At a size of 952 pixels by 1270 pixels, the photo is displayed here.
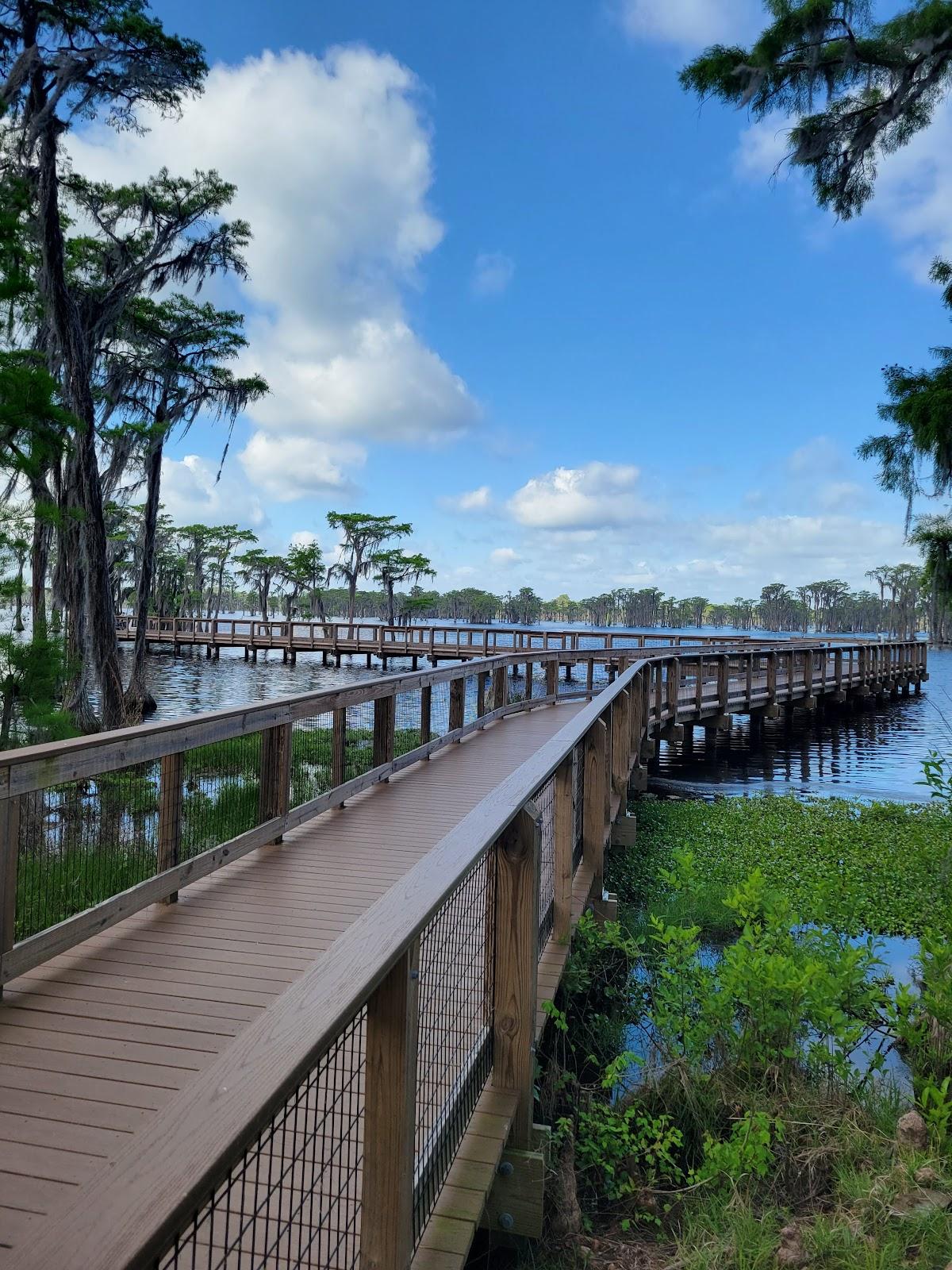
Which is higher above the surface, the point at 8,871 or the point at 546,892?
the point at 8,871

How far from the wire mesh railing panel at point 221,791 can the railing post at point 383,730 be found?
1.36m

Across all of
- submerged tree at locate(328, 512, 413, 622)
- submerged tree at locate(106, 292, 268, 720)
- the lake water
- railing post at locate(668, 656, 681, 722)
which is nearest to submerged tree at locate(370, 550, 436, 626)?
submerged tree at locate(328, 512, 413, 622)

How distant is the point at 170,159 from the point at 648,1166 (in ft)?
77.7

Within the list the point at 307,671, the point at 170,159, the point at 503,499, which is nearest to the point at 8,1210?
the point at 170,159

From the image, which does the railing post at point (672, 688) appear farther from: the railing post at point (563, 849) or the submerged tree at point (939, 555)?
the railing post at point (563, 849)

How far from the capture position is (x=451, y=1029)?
2713 millimetres

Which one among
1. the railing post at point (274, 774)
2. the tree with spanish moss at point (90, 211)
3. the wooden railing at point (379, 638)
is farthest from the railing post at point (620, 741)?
the wooden railing at point (379, 638)

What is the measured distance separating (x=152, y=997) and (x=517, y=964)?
5.28ft

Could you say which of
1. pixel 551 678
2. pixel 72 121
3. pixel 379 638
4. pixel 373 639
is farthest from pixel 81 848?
pixel 373 639

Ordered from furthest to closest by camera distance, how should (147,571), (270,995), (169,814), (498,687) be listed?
(147,571), (498,687), (169,814), (270,995)

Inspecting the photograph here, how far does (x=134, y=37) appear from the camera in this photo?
577 inches

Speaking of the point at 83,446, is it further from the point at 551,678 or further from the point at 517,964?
the point at 517,964

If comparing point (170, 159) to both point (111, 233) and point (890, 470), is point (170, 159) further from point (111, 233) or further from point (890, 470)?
point (890, 470)

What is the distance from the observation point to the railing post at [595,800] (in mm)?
5461
